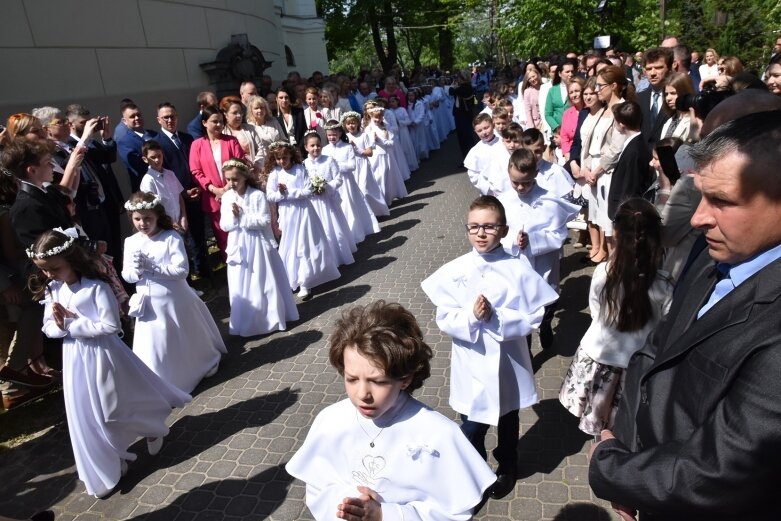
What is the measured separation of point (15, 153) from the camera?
4773 millimetres

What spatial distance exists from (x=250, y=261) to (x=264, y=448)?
249cm

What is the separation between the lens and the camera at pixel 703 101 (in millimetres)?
4359

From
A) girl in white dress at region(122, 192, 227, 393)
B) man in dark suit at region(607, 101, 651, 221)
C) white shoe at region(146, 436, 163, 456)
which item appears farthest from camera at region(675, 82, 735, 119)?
white shoe at region(146, 436, 163, 456)

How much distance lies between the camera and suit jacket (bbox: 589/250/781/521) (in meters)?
1.39

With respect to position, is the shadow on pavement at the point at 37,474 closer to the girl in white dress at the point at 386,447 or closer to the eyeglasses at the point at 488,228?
the girl in white dress at the point at 386,447

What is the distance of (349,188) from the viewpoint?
9.01 m

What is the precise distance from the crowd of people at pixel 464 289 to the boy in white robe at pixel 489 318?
12 mm

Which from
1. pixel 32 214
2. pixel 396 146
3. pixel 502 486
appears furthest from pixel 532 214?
pixel 396 146

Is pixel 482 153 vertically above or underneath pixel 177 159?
underneath

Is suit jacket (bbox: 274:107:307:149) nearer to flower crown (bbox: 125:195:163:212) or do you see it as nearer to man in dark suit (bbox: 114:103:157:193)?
man in dark suit (bbox: 114:103:157:193)

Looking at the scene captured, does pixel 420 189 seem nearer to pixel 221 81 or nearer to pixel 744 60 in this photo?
pixel 221 81

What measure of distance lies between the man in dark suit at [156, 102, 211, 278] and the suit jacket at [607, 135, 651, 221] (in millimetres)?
5391

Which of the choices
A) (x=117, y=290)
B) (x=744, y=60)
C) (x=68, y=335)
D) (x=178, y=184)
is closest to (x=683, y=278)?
(x=68, y=335)

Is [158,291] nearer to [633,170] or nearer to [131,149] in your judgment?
[131,149]
